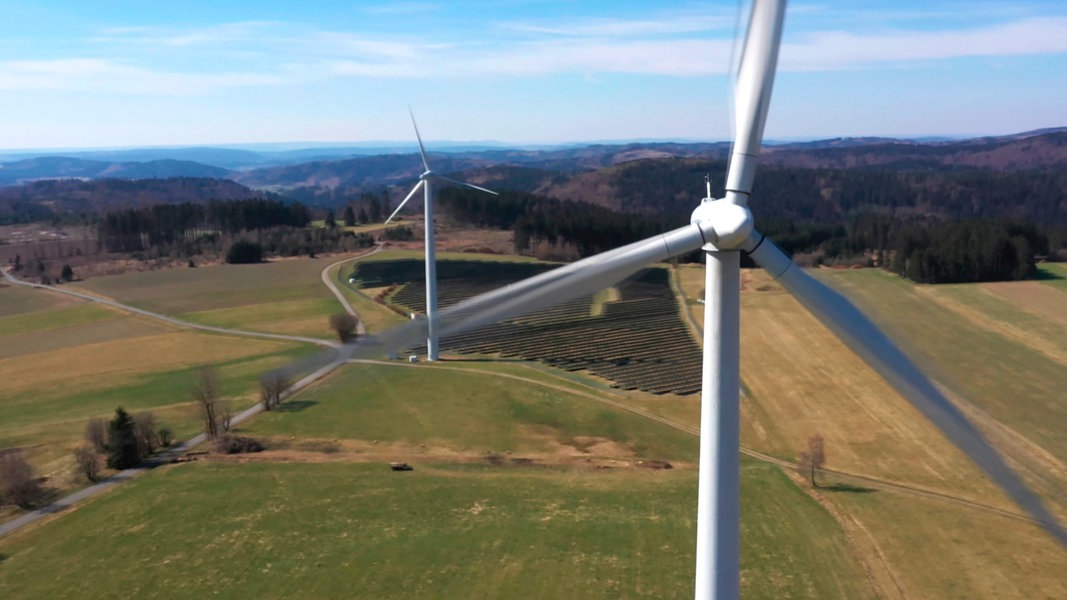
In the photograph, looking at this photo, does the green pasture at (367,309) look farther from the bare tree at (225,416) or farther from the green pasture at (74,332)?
the bare tree at (225,416)

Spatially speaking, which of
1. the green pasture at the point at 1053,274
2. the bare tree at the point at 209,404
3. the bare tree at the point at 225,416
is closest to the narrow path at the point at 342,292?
the bare tree at the point at 225,416

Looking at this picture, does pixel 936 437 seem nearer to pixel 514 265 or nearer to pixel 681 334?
pixel 681 334

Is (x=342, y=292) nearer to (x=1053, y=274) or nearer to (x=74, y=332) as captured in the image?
(x=74, y=332)

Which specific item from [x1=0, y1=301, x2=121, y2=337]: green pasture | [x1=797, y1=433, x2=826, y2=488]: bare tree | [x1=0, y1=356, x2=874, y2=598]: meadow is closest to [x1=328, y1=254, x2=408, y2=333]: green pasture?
[x1=0, y1=301, x2=121, y2=337]: green pasture

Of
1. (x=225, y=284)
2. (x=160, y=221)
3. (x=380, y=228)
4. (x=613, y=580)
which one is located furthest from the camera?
(x=380, y=228)

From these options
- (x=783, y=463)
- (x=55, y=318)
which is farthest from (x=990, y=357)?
(x=55, y=318)

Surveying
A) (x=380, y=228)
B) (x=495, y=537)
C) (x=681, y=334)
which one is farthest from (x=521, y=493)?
(x=380, y=228)
